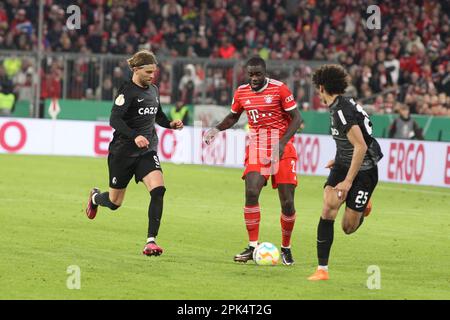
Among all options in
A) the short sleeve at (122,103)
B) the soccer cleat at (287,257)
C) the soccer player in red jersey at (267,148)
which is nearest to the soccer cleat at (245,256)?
the soccer player in red jersey at (267,148)

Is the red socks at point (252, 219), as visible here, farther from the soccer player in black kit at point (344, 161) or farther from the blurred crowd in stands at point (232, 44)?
the blurred crowd in stands at point (232, 44)

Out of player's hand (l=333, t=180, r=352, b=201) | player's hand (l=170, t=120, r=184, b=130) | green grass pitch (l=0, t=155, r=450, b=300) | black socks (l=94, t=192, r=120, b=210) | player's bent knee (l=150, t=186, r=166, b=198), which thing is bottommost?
green grass pitch (l=0, t=155, r=450, b=300)

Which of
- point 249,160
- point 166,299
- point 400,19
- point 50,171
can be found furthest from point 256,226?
point 400,19

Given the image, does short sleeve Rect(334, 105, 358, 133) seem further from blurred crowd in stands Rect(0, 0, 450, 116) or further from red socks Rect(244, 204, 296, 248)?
blurred crowd in stands Rect(0, 0, 450, 116)

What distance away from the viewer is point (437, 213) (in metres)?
19.5

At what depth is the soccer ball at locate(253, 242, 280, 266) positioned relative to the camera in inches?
488

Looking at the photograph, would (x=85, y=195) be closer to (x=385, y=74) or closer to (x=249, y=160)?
(x=249, y=160)

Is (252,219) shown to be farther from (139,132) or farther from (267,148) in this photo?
(139,132)

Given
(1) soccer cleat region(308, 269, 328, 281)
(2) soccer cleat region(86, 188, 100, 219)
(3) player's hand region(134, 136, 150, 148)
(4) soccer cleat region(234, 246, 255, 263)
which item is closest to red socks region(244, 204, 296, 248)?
(4) soccer cleat region(234, 246, 255, 263)

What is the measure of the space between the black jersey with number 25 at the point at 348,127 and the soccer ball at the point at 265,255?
1.38m

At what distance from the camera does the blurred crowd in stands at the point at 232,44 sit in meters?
32.0

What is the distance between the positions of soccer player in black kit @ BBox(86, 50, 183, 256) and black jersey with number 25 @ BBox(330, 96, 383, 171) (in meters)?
2.32

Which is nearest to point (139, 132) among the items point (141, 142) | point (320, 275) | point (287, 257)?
point (141, 142)

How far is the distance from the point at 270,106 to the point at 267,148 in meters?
0.45
